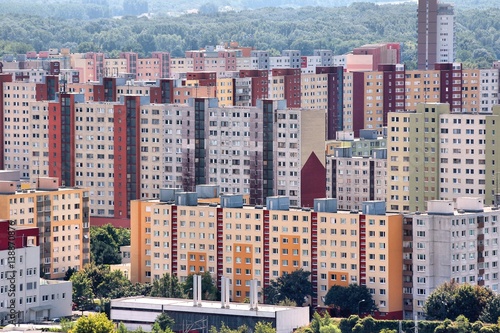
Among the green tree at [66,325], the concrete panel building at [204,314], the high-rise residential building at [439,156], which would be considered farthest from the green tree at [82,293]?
the high-rise residential building at [439,156]

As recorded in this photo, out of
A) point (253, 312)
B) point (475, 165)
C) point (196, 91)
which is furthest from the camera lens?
point (196, 91)

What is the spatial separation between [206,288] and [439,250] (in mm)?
11466

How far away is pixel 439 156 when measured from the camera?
125562 millimetres

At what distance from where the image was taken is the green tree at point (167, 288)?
103 metres

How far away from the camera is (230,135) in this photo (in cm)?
13150

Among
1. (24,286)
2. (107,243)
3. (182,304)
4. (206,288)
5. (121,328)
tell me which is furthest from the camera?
(107,243)

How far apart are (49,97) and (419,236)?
Answer: 55.4 metres

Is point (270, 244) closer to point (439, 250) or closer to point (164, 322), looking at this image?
point (439, 250)

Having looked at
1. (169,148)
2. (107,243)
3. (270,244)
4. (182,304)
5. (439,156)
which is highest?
(169,148)

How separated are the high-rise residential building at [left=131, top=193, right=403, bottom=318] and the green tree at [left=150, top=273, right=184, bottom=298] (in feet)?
10.3

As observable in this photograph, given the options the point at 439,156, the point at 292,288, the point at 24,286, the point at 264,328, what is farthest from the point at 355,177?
the point at 264,328

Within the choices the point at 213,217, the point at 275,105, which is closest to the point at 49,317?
the point at 213,217

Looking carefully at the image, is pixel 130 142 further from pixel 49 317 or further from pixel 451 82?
pixel 451 82

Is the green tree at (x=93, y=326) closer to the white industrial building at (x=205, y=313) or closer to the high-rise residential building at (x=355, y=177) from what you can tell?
the white industrial building at (x=205, y=313)
